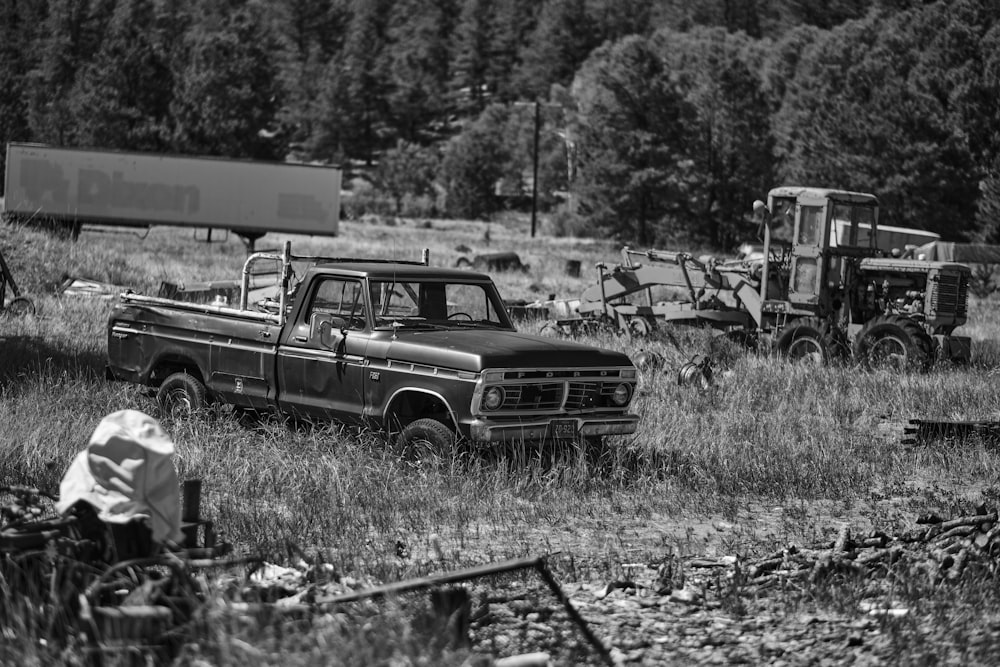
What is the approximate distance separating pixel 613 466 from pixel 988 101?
41347mm

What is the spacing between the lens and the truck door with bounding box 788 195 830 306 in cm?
1847

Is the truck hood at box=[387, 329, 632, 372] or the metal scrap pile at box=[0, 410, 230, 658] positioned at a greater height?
the truck hood at box=[387, 329, 632, 372]

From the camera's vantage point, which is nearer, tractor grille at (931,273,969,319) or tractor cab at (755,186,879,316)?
tractor grille at (931,273,969,319)

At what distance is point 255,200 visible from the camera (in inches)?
1804

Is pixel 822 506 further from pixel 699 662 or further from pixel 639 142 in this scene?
pixel 639 142

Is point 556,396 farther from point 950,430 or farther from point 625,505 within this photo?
point 950,430

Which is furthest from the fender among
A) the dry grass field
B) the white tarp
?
the white tarp

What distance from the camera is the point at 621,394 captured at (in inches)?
402

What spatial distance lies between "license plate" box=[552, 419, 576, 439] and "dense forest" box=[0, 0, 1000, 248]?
35.3m

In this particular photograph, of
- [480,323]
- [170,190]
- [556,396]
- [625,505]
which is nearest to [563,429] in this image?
[556,396]

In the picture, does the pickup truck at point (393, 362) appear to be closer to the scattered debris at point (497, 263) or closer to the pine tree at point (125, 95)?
the scattered debris at point (497, 263)

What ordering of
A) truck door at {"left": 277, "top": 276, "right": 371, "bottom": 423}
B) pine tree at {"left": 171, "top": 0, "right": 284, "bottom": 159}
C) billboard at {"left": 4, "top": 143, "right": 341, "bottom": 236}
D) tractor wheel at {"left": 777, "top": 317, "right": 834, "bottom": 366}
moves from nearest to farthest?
truck door at {"left": 277, "top": 276, "right": 371, "bottom": 423}, tractor wheel at {"left": 777, "top": 317, "right": 834, "bottom": 366}, billboard at {"left": 4, "top": 143, "right": 341, "bottom": 236}, pine tree at {"left": 171, "top": 0, "right": 284, "bottom": 159}

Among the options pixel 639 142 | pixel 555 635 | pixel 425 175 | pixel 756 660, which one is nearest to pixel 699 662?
pixel 756 660

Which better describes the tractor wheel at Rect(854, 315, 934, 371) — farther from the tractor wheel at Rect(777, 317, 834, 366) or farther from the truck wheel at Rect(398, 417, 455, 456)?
the truck wheel at Rect(398, 417, 455, 456)
